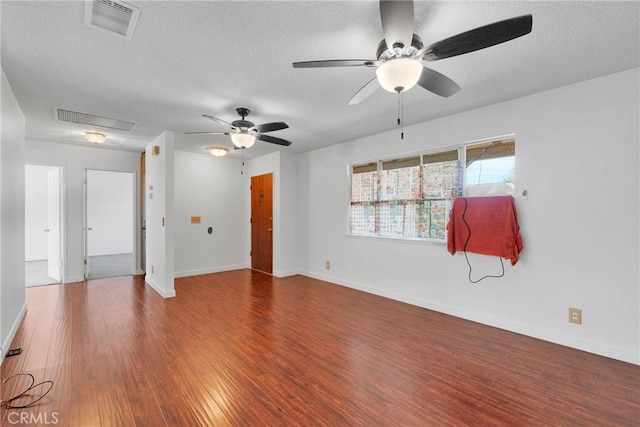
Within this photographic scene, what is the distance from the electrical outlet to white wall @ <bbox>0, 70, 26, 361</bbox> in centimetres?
526

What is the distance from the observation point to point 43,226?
739 cm

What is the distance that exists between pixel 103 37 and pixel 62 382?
259 centimetres

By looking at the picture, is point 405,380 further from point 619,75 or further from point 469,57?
point 619,75

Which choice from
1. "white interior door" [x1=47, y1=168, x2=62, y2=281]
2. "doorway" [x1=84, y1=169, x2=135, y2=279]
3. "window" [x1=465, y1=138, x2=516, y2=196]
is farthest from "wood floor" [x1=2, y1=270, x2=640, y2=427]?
"doorway" [x1=84, y1=169, x2=135, y2=279]

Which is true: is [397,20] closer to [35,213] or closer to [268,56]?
[268,56]

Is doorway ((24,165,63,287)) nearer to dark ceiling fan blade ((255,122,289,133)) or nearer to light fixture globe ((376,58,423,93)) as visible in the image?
dark ceiling fan blade ((255,122,289,133))

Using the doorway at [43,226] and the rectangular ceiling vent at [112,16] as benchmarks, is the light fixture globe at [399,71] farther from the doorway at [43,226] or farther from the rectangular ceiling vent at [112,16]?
the doorway at [43,226]

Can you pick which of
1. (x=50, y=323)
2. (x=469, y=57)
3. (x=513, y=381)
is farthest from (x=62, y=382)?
(x=469, y=57)

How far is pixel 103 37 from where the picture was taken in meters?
2.02

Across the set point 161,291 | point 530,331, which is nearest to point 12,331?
point 161,291

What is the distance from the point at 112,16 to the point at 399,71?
1867mm

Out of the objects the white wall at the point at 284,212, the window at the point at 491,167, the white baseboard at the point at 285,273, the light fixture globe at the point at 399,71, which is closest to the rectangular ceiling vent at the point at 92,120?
the white wall at the point at 284,212

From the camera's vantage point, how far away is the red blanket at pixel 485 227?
3.09m

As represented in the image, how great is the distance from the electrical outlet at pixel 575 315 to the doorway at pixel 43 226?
757cm
